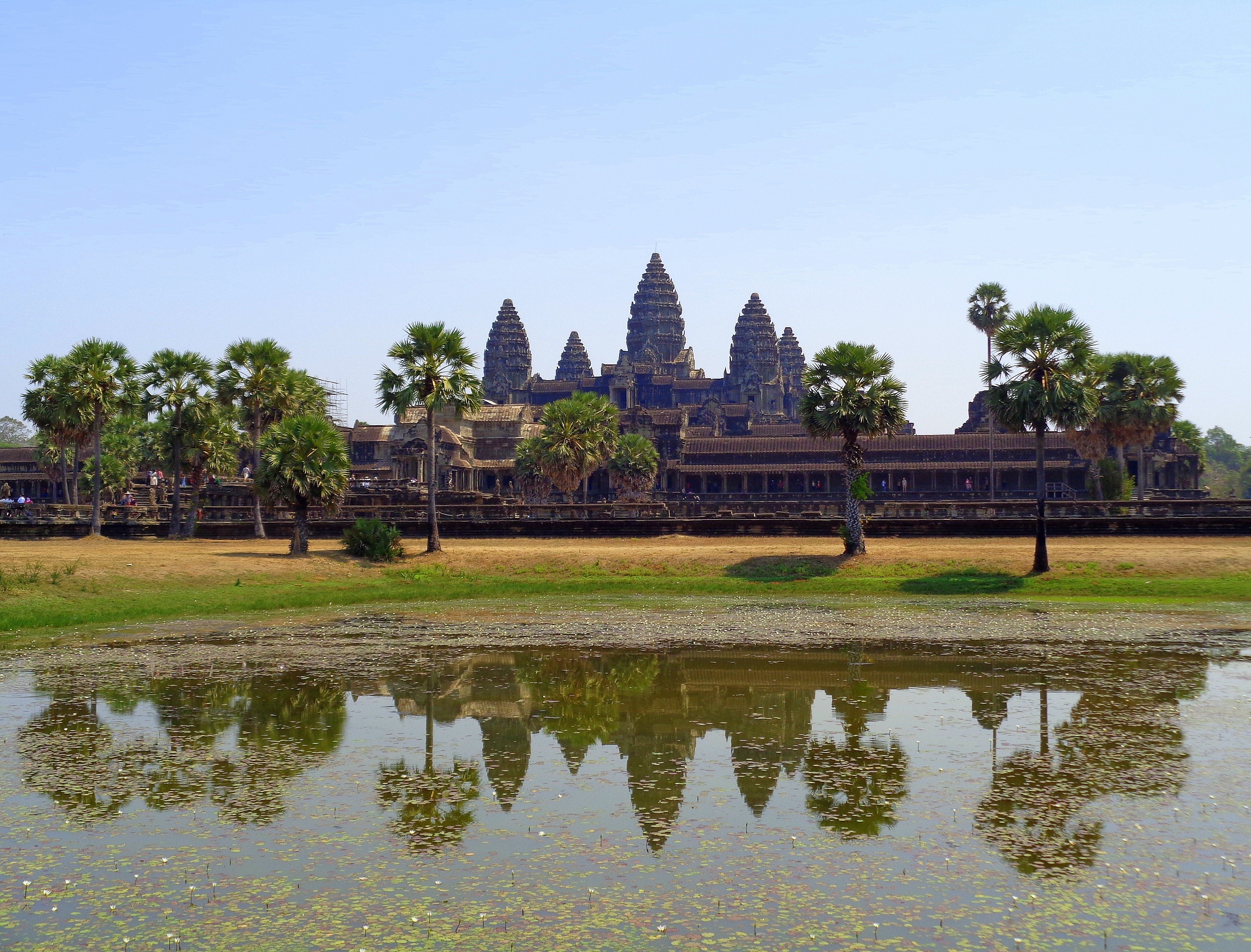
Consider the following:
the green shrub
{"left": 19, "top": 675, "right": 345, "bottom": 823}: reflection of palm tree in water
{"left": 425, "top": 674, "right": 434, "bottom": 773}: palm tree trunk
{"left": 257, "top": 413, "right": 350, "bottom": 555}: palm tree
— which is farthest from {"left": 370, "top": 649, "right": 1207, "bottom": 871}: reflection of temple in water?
{"left": 257, "top": 413, "right": 350, "bottom": 555}: palm tree

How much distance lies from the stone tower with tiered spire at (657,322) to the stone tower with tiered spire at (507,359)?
15083mm

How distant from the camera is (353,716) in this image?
21750 mm

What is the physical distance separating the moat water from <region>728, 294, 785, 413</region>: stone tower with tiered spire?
147 m

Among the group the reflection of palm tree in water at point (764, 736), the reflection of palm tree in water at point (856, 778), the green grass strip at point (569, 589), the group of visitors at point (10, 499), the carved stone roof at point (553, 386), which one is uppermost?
the carved stone roof at point (553, 386)

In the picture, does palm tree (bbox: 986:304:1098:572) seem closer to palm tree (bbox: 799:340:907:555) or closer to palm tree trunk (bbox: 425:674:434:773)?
palm tree (bbox: 799:340:907:555)

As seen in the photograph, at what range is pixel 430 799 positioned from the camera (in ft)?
52.9

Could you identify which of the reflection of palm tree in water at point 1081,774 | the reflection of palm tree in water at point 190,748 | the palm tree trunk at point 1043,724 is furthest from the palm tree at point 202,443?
the reflection of palm tree in water at point 1081,774

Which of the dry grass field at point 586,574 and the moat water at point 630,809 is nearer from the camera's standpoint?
the moat water at point 630,809

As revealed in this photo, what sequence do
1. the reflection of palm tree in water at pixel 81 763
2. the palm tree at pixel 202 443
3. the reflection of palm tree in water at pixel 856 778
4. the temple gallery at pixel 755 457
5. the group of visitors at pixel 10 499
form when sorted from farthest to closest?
the temple gallery at pixel 755 457 → the group of visitors at pixel 10 499 → the palm tree at pixel 202 443 → the reflection of palm tree in water at pixel 81 763 → the reflection of palm tree in water at pixel 856 778

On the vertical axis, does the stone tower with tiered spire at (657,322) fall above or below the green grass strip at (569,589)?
above

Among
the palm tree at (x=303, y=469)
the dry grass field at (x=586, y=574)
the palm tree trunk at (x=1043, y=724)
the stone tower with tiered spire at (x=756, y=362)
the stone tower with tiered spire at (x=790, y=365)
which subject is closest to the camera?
the palm tree trunk at (x=1043, y=724)

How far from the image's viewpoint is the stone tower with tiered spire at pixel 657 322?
181 m

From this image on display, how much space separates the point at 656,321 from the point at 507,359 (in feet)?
73.5

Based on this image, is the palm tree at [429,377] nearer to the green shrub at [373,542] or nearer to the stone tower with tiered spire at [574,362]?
the green shrub at [373,542]
